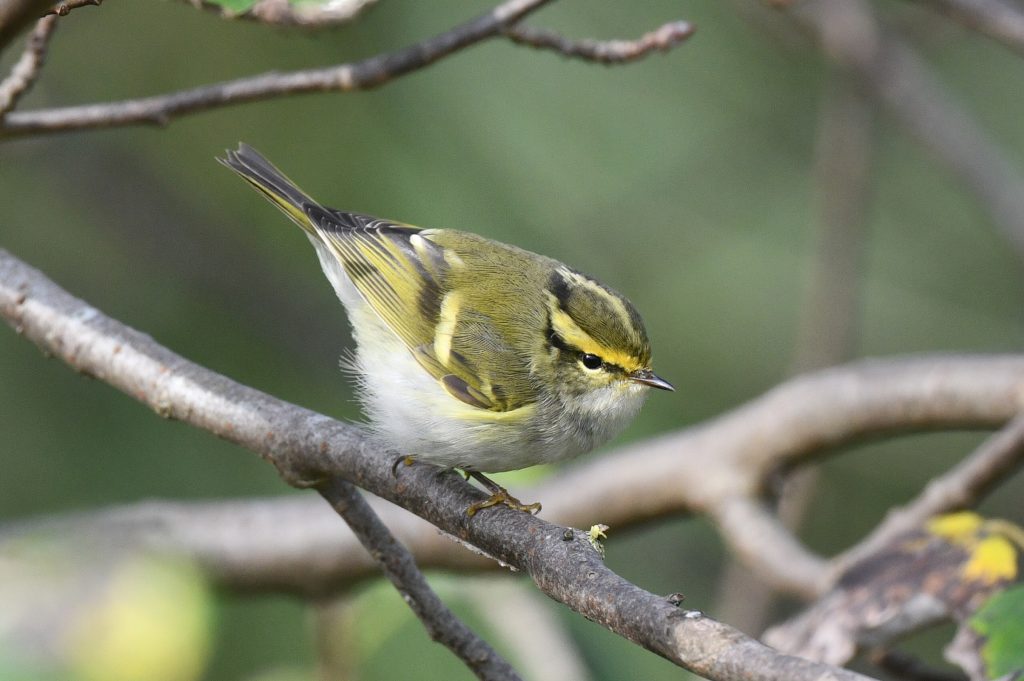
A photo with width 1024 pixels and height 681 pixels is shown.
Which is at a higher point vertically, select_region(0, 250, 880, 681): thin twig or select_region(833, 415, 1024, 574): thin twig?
select_region(833, 415, 1024, 574): thin twig

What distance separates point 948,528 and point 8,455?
3.53 m


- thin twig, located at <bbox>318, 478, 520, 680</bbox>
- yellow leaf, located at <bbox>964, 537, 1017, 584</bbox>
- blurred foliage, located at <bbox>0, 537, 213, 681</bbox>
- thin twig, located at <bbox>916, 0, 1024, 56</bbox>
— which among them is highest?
thin twig, located at <bbox>916, 0, 1024, 56</bbox>

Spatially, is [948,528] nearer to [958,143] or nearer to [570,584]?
[570,584]

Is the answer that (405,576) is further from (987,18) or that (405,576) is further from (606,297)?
(987,18)

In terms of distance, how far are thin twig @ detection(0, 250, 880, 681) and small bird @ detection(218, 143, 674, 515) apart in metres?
0.28

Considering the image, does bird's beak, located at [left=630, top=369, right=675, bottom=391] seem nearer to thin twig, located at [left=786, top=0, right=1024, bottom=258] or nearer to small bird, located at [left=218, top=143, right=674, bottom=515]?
small bird, located at [left=218, top=143, right=674, bottom=515]

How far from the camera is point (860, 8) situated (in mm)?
4793

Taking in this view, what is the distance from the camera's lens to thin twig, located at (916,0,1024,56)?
11.2 ft

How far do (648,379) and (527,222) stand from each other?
2.75m

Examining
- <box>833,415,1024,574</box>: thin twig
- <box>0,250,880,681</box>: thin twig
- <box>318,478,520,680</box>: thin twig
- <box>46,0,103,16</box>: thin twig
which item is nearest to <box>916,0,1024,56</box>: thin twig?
<box>833,415,1024,574</box>: thin twig

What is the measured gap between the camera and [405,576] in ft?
6.70

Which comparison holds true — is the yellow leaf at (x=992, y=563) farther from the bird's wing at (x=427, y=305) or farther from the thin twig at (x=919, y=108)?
the thin twig at (x=919, y=108)

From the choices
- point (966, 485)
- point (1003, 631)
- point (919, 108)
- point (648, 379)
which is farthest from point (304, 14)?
point (919, 108)

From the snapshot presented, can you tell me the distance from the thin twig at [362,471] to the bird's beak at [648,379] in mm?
595
